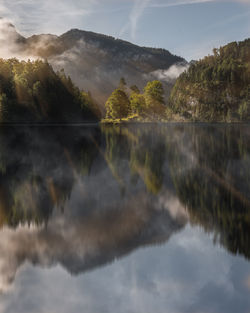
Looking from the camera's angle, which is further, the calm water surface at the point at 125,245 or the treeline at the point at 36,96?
the treeline at the point at 36,96

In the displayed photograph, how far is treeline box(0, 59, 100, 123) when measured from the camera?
3987 inches

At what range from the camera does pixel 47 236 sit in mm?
7043

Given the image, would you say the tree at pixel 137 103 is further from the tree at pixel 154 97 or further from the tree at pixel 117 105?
the tree at pixel 117 105

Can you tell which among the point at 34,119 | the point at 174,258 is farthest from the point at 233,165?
the point at 34,119

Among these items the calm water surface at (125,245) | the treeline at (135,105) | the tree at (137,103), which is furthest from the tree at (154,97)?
the calm water surface at (125,245)

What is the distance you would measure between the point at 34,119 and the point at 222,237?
107412 mm

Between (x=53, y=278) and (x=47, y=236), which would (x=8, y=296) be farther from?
(x=47, y=236)

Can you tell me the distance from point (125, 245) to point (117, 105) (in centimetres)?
15649

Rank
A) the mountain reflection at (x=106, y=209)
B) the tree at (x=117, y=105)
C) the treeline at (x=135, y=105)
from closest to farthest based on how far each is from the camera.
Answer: the mountain reflection at (x=106, y=209) → the tree at (x=117, y=105) → the treeline at (x=135, y=105)

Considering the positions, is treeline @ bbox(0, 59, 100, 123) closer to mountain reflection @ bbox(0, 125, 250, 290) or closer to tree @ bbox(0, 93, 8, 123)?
tree @ bbox(0, 93, 8, 123)

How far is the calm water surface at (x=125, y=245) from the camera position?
4762mm

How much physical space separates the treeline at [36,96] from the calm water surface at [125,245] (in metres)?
91.4

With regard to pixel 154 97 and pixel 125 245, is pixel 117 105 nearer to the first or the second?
pixel 154 97

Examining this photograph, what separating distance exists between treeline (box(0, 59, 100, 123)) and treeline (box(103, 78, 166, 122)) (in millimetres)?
24294
